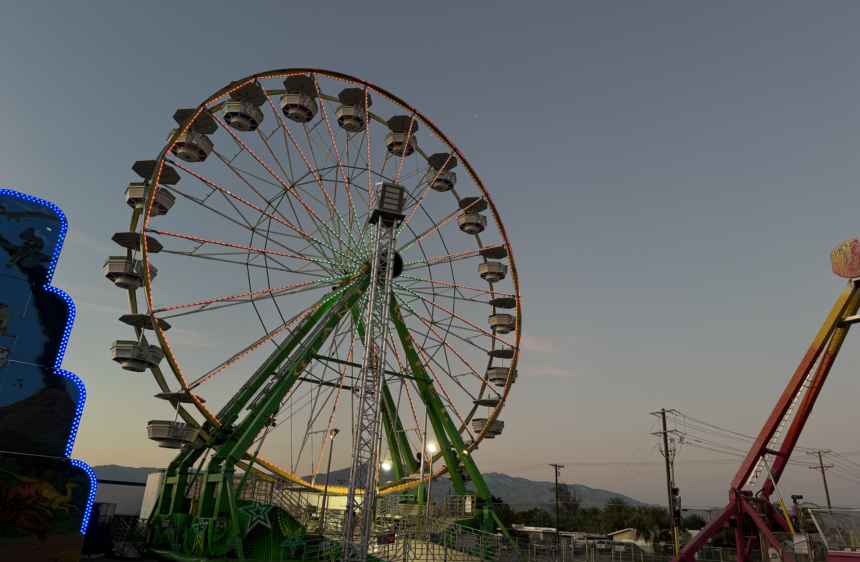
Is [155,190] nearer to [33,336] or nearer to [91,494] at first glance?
[33,336]

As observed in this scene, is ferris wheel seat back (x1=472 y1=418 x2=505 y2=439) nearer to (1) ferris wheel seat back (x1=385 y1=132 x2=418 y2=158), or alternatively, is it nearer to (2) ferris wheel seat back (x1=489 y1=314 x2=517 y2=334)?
(2) ferris wheel seat back (x1=489 y1=314 x2=517 y2=334)

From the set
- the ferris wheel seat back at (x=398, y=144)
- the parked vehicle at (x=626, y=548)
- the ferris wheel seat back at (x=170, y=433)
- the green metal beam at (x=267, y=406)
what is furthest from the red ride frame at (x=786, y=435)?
the ferris wheel seat back at (x=398, y=144)

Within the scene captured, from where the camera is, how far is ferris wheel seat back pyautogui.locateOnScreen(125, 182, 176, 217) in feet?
67.7

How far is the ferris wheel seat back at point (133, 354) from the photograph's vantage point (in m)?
18.8

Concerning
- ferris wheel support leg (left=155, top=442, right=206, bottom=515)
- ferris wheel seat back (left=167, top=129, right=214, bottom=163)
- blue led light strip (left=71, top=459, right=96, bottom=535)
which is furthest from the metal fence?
ferris wheel seat back (left=167, top=129, right=214, bottom=163)

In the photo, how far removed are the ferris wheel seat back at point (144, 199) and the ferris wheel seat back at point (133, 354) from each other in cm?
475

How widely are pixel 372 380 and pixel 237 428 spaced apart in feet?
20.6

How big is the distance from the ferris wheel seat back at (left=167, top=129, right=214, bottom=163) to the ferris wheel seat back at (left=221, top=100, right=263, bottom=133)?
1135 mm

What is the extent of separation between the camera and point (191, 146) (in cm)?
2138

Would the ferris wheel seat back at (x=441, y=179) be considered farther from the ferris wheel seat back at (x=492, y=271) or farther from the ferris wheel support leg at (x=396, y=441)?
the ferris wheel support leg at (x=396, y=441)

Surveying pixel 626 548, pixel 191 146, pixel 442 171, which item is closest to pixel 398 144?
pixel 442 171

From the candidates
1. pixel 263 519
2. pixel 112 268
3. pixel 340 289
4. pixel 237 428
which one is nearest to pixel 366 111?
pixel 340 289

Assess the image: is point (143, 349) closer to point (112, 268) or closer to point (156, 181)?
point (112, 268)

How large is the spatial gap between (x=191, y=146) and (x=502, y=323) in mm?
14967
